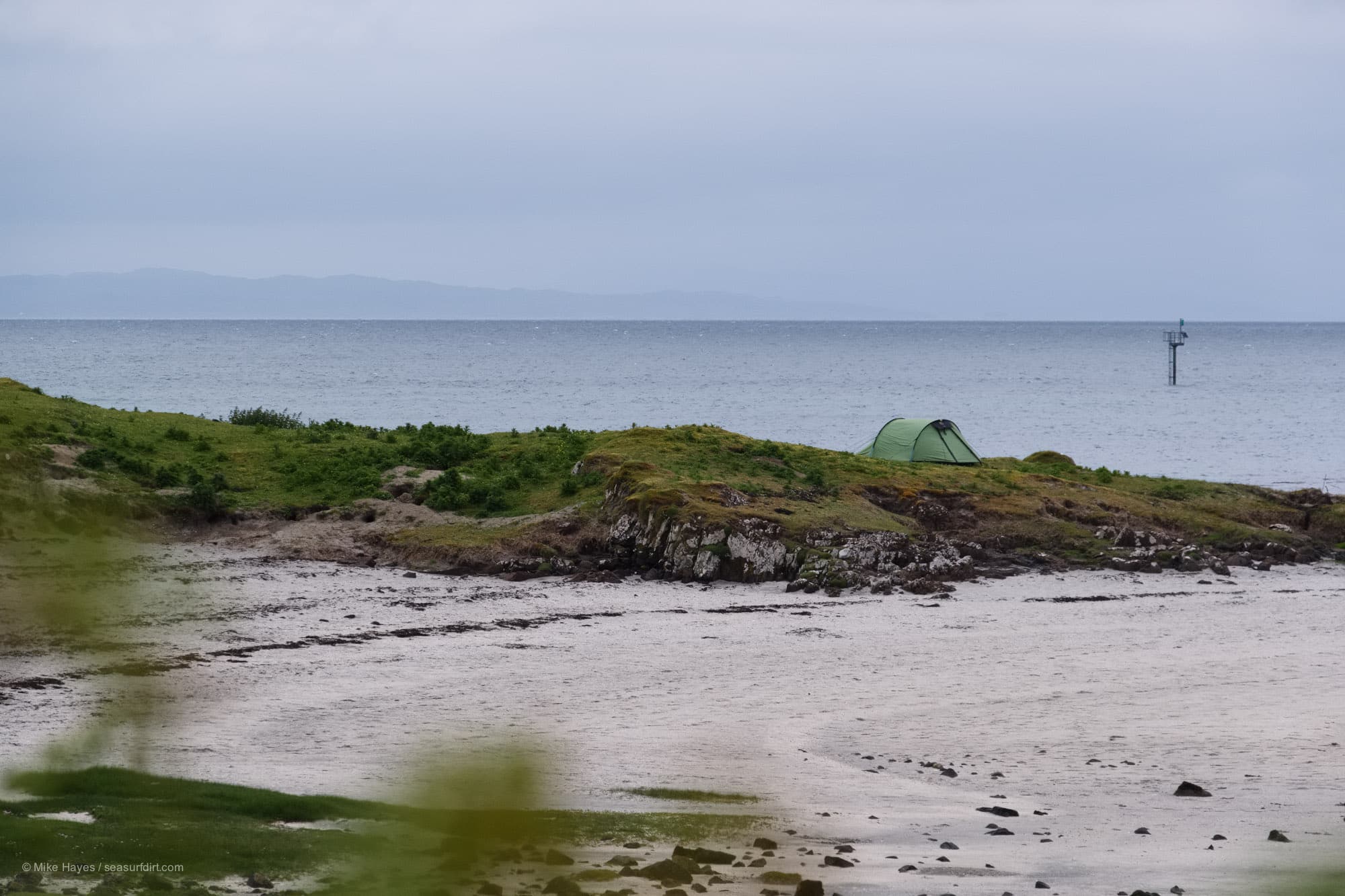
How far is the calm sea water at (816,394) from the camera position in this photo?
70.3 metres

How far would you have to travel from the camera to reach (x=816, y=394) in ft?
348

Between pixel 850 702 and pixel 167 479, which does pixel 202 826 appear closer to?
pixel 850 702

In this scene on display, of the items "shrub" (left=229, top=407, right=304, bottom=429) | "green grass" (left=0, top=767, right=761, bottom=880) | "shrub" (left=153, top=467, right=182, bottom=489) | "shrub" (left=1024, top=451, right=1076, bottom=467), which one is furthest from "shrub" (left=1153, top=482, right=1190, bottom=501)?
"green grass" (left=0, top=767, right=761, bottom=880)

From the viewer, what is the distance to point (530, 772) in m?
2.34

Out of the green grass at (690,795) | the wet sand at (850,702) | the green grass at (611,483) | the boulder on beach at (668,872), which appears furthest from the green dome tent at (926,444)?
the boulder on beach at (668,872)

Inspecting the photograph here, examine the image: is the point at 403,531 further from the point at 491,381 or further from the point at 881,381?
the point at 881,381

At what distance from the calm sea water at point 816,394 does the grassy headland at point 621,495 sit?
80.0 feet

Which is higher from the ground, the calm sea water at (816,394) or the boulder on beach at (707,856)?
the calm sea water at (816,394)

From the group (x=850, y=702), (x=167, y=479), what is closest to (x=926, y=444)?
(x=167, y=479)

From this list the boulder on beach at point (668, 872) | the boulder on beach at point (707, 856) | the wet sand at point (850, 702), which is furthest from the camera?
the wet sand at point (850, 702)

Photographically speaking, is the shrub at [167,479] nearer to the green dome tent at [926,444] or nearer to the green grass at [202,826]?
the green dome tent at [926,444]

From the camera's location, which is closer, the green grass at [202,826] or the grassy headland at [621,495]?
the green grass at [202,826]

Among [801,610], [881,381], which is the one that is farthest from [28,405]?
[881,381]

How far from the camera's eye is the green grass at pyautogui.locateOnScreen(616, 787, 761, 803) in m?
11.8
